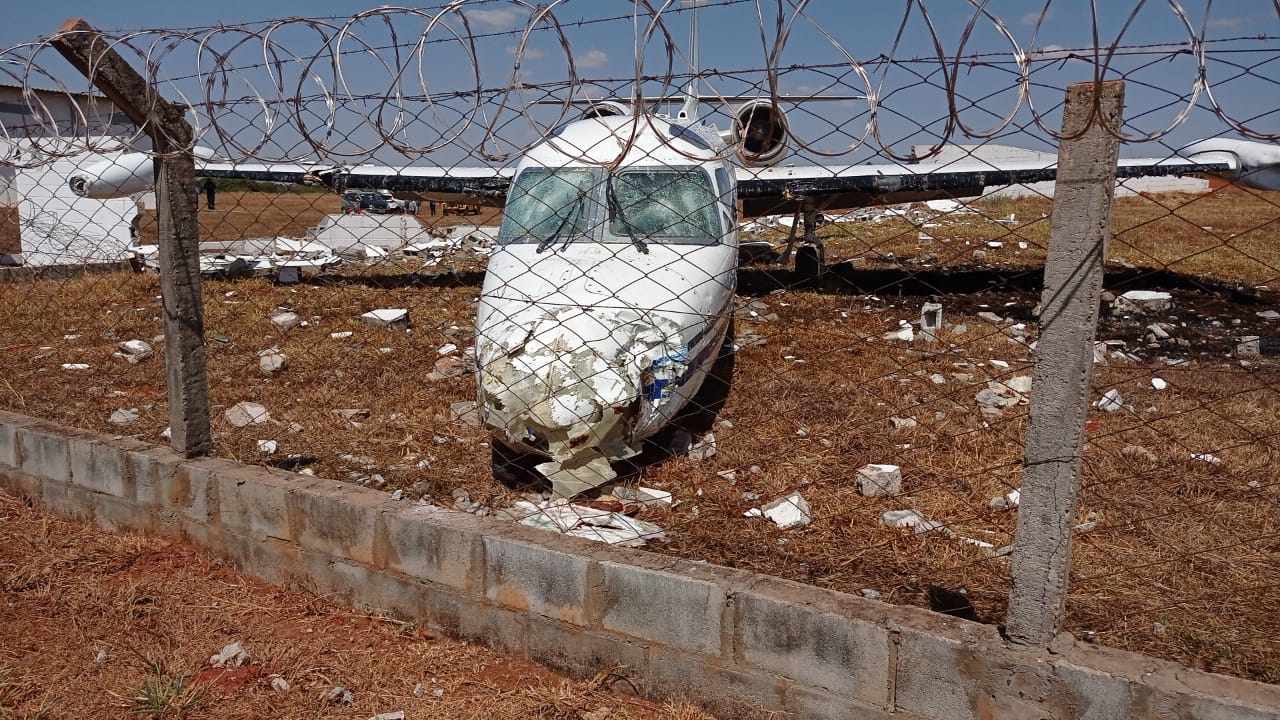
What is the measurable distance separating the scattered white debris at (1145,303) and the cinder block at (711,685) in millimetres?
9327

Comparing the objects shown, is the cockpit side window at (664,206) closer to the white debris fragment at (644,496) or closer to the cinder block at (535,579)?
the white debris fragment at (644,496)

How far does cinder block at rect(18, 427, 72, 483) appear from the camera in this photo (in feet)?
16.4

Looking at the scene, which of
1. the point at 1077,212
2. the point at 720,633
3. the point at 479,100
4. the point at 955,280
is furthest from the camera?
the point at 955,280

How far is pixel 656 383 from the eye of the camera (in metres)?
5.02

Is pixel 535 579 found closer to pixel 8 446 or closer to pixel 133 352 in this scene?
pixel 8 446

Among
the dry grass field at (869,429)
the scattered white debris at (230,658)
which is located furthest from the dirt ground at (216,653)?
the dry grass field at (869,429)

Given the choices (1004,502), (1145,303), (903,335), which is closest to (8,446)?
(1004,502)

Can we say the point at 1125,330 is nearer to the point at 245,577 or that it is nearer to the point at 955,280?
the point at 955,280

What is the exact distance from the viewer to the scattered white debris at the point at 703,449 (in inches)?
225

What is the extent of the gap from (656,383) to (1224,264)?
1288cm

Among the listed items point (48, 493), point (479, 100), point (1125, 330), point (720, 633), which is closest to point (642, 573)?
point (720, 633)

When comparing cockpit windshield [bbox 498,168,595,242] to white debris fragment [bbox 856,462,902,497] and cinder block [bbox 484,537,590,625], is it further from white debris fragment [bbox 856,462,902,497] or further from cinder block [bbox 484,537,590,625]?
cinder block [bbox 484,537,590,625]

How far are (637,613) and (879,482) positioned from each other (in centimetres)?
217

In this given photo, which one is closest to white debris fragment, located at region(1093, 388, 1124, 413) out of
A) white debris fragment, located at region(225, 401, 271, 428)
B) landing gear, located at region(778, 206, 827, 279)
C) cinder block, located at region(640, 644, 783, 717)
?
cinder block, located at region(640, 644, 783, 717)
